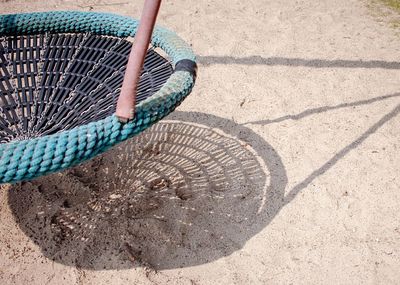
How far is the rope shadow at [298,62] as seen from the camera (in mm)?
2889

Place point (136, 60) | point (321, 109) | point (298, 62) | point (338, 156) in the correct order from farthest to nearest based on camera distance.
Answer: point (298, 62) → point (321, 109) → point (338, 156) → point (136, 60)

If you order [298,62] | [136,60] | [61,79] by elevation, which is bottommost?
[298,62]

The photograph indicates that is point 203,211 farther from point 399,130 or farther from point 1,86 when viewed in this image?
point 399,130

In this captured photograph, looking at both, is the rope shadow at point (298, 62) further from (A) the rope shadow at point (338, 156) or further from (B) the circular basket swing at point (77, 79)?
(B) the circular basket swing at point (77, 79)

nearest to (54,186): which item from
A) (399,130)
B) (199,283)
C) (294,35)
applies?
(199,283)

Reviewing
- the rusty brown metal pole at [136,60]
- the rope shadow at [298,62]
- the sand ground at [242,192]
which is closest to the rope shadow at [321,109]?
the sand ground at [242,192]

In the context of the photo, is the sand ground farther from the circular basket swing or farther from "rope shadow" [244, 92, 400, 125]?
the circular basket swing

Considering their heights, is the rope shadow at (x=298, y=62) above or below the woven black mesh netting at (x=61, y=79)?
below

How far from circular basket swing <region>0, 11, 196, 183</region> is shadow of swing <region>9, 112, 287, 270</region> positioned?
1.27 ft

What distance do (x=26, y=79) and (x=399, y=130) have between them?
5.66 feet

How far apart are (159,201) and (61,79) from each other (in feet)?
1.98

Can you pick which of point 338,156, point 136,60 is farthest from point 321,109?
point 136,60

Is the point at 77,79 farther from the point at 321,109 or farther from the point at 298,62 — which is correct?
the point at 298,62

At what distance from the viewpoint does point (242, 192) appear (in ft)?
6.60
